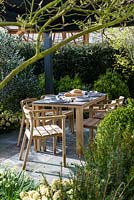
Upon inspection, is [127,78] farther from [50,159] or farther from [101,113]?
[50,159]

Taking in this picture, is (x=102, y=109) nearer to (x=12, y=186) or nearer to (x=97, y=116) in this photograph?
(x=97, y=116)

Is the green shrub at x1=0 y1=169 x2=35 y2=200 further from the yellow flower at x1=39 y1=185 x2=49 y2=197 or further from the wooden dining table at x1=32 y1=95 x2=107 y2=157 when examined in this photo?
the wooden dining table at x1=32 y1=95 x2=107 y2=157

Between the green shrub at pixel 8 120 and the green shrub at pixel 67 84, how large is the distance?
167cm

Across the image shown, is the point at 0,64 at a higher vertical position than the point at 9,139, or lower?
higher

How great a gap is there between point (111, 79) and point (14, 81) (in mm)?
2464

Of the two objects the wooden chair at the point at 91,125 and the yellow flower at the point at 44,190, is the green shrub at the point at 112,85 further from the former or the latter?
the yellow flower at the point at 44,190

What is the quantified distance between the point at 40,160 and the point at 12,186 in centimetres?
200

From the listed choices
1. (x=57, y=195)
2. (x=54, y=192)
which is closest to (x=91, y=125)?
(x=54, y=192)

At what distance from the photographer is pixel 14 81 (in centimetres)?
761

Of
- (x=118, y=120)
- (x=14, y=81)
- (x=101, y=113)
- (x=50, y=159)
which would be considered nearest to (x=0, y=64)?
(x=14, y=81)

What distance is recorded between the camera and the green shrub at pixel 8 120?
23.0 ft

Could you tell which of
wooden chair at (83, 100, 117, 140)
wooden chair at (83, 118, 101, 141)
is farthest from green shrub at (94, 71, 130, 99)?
wooden chair at (83, 118, 101, 141)

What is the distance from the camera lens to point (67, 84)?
8.80 m

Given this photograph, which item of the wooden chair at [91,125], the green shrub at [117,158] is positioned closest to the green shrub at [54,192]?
the green shrub at [117,158]
